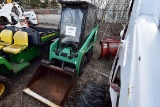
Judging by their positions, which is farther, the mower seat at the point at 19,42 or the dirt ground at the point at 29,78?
the mower seat at the point at 19,42

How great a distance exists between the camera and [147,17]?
55.6 inches

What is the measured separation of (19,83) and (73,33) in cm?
170

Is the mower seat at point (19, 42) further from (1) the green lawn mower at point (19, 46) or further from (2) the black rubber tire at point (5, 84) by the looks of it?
(2) the black rubber tire at point (5, 84)

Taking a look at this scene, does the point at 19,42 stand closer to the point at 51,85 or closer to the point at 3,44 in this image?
the point at 3,44

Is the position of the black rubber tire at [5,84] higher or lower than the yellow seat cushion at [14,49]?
lower

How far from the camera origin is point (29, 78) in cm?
387

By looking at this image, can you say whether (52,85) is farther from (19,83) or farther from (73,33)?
(73,33)

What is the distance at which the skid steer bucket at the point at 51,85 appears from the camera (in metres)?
2.82

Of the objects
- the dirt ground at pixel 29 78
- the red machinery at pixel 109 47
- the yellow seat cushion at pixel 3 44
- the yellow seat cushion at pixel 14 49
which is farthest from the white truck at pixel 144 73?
the yellow seat cushion at pixel 3 44

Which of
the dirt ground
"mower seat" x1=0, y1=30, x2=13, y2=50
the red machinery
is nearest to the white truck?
the dirt ground

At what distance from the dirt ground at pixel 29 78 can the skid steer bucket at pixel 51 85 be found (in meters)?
0.21

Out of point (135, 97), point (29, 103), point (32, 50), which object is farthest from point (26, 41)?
point (135, 97)

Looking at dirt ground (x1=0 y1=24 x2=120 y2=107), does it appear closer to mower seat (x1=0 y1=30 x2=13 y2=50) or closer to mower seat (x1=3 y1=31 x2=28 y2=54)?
mower seat (x1=3 y1=31 x2=28 y2=54)

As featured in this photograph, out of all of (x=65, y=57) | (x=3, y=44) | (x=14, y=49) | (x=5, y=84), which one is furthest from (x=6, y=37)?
(x=65, y=57)
